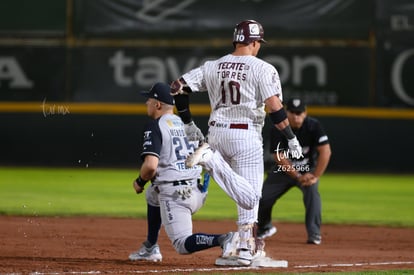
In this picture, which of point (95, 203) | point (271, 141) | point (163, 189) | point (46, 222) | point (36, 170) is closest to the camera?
point (163, 189)

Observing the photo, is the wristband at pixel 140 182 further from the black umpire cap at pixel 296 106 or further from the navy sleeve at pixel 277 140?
the black umpire cap at pixel 296 106

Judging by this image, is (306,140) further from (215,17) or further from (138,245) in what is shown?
(215,17)

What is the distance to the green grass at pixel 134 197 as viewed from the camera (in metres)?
13.2

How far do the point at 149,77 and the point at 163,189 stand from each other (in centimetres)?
1278

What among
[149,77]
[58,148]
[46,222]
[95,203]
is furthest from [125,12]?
[46,222]

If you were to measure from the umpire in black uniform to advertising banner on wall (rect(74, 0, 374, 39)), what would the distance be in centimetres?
1013

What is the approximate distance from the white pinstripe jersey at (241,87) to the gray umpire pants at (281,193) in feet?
8.23

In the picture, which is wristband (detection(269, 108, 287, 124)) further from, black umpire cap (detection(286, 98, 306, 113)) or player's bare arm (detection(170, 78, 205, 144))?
black umpire cap (detection(286, 98, 306, 113))

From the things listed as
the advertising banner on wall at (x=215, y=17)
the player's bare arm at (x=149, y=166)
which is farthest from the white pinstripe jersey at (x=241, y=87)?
the advertising banner on wall at (x=215, y=17)

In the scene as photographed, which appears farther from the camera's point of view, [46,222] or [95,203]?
[95,203]

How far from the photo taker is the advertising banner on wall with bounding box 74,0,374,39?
67.3 feet

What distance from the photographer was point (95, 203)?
14336 millimetres

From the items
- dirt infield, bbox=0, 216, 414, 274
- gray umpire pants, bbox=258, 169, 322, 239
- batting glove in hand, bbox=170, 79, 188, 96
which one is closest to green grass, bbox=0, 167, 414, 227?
dirt infield, bbox=0, 216, 414, 274

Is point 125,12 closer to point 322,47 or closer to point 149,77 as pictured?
point 149,77
